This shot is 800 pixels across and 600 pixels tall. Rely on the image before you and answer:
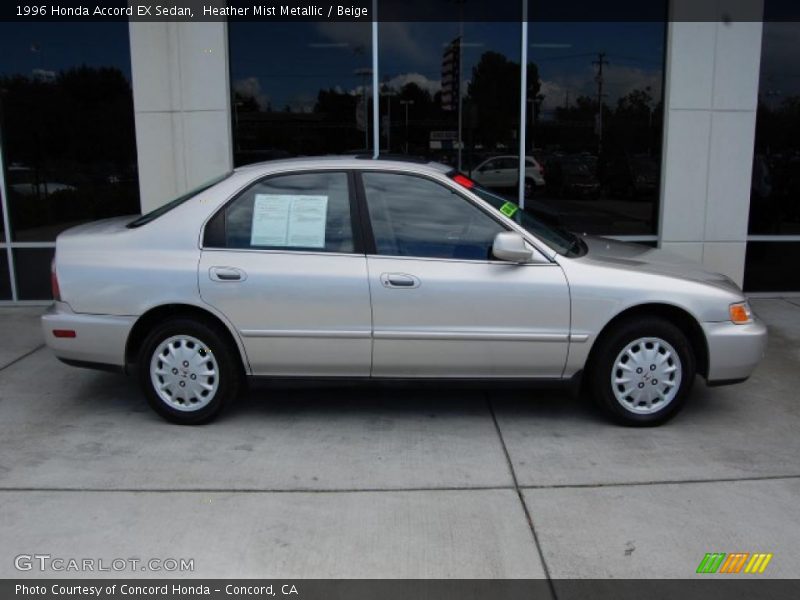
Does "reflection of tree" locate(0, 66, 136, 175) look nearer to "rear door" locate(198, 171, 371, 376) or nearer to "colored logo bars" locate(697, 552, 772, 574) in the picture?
"rear door" locate(198, 171, 371, 376)

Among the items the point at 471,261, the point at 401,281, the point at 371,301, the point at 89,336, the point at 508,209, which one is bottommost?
the point at 89,336

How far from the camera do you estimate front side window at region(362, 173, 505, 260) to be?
4.73 meters

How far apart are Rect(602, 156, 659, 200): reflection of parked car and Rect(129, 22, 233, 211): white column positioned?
418 cm

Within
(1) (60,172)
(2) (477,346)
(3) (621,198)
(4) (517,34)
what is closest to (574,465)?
(2) (477,346)

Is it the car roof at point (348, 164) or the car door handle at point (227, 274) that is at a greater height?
the car roof at point (348, 164)

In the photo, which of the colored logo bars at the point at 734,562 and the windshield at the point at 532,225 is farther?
the windshield at the point at 532,225

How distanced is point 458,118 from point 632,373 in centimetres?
450

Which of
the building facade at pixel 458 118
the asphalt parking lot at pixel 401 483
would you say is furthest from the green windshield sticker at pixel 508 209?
the building facade at pixel 458 118

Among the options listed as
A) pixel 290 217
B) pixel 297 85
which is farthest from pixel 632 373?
pixel 297 85

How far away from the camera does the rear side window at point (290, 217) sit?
477 centimetres

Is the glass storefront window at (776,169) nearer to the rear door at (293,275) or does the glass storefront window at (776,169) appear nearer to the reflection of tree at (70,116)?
the rear door at (293,275)

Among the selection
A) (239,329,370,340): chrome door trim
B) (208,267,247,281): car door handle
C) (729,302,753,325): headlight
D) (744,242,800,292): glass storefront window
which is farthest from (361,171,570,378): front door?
(744,242,800,292): glass storefront window

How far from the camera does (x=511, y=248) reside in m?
4.54

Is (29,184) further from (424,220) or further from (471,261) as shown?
(471,261)
